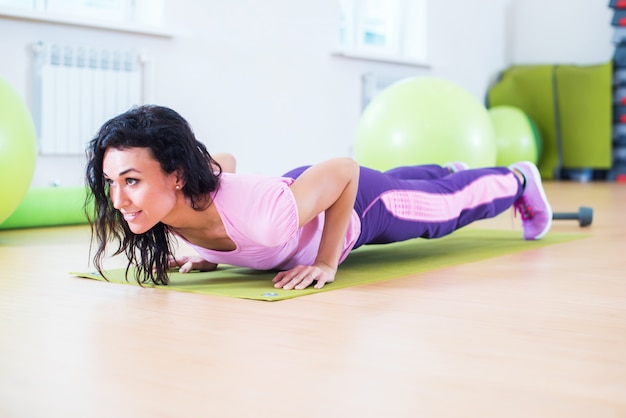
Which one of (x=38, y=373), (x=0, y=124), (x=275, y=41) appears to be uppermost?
(x=275, y=41)

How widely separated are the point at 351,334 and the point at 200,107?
334 centimetres

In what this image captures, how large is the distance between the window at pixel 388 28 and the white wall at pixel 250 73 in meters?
0.09

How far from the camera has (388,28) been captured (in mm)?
6516

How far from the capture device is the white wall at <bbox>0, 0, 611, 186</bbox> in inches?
159

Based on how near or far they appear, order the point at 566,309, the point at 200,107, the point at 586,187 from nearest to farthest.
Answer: the point at 566,309, the point at 200,107, the point at 586,187

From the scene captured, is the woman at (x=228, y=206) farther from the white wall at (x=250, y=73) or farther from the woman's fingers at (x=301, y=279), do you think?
the white wall at (x=250, y=73)

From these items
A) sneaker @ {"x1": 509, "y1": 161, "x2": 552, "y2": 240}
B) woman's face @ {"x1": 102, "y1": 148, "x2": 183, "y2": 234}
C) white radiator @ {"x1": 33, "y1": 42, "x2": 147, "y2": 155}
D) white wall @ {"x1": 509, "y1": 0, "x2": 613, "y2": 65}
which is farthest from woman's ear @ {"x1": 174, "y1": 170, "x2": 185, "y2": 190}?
white wall @ {"x1": 509, "y1": 0, "x2": 613, "y2": 65}

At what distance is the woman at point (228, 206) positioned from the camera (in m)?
1.70

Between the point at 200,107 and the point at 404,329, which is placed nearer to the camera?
the point at 404,329

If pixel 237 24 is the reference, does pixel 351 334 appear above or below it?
below

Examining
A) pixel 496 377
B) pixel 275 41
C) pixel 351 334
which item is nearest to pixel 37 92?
pixel 275 41

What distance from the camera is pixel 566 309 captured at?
1699 millimetres

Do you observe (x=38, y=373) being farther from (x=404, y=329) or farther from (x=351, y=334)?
(x=404, y=329)

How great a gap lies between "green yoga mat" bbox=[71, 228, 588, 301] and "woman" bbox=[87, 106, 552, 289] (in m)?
0.05
